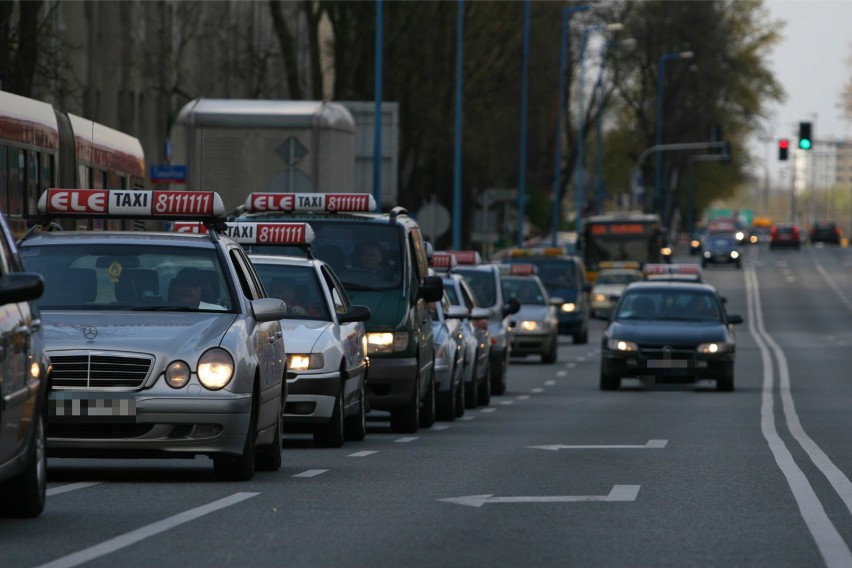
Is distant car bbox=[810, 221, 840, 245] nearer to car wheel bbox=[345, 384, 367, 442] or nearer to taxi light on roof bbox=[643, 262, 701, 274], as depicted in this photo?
taxi light on roof bbox=[643, 262, 701, 274]

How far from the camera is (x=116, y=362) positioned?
1270 cm

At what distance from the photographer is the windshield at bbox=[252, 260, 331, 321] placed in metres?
17.7

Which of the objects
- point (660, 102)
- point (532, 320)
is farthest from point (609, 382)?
point (660, 102)

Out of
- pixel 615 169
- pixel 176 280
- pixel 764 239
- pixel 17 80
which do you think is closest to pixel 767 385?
pixel 17 80

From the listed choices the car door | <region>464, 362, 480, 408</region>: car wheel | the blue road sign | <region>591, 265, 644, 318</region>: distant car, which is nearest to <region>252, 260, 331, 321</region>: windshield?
the car door

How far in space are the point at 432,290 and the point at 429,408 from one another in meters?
1.66

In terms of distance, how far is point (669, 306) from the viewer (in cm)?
3112

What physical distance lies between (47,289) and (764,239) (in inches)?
6116

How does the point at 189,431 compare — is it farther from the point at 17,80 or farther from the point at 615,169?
the point at 615,169

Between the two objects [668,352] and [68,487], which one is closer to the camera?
[68,487]

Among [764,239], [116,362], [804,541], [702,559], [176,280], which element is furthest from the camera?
[764,239]

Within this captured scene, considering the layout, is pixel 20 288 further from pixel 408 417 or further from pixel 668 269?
pixel 668 269

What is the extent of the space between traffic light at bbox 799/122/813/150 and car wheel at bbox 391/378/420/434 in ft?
151

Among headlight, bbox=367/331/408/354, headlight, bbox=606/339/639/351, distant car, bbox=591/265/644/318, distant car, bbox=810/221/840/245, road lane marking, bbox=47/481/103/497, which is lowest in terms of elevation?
distant car, bbox=810/221/840/245
